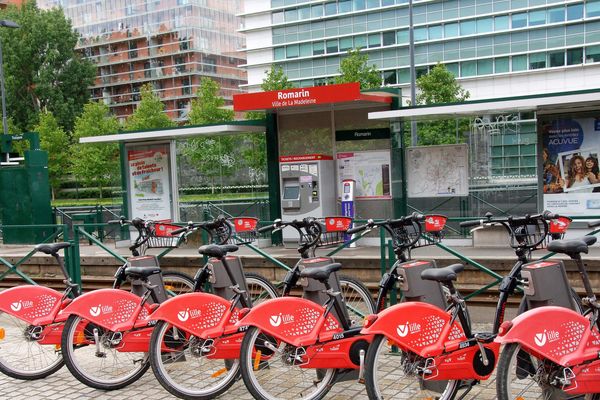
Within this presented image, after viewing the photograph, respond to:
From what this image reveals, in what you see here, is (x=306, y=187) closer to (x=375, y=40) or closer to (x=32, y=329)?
(x=32, y=329)

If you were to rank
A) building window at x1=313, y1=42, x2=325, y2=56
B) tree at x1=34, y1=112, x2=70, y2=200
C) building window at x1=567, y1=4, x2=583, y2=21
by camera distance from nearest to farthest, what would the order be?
1. tree at x1=34, y1=112, x2=70, y2=200
2. building window at x1=567, y1=4, x2=583, y2=21
3. building window at x1=313, y1=42, x2=325, y2=56

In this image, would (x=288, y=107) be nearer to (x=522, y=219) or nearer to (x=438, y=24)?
(x=522, y=219)

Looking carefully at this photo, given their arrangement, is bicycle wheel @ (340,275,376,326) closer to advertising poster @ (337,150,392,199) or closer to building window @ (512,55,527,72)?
advertising poster @ (337,150,392,199)

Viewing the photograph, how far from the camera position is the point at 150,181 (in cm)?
1423

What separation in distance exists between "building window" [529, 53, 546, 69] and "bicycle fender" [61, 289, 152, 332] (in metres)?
56.8

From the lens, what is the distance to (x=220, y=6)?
87.3 meters

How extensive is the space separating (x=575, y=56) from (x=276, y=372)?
56291 mm

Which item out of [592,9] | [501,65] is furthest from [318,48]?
[592,9]

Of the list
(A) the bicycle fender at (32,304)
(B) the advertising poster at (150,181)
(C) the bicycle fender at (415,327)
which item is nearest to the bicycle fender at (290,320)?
(C) the bicycle fender at (415,327)

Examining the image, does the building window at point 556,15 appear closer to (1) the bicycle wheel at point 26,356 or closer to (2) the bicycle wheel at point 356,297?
(2) the bicycle wheel at point 356,297

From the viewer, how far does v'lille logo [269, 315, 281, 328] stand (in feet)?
16.2

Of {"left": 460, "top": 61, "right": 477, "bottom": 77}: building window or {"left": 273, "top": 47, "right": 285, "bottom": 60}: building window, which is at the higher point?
{"left": 273, "top": 47, "right": 285, "bottom": 60}: building window

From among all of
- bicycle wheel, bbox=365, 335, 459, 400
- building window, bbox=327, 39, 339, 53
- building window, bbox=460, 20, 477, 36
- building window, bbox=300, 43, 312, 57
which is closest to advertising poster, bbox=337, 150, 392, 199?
bicycle wheel, bbox=365, 335, 459, 400

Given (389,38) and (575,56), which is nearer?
(575,56)
